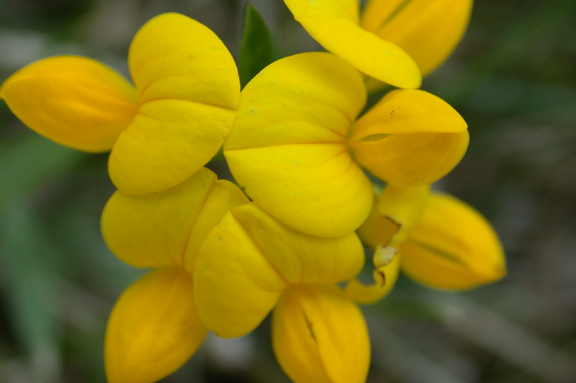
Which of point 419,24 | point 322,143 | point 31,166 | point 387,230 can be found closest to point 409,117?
point 322,143

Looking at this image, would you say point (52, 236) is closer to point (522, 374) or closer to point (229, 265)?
point (229, 265)

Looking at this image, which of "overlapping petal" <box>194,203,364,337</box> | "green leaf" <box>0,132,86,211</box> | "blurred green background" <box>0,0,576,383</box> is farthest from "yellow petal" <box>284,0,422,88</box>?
"green leaf" <box>0,132,86,211</box>

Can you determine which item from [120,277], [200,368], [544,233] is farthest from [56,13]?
[544,233]

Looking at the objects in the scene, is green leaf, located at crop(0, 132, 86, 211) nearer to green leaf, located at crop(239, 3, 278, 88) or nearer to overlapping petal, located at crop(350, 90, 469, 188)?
green leaf, located at crop(239, 3, 278, 88)

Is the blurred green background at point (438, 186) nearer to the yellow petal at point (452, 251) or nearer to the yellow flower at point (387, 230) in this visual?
the yellow petal at point (452, 251)

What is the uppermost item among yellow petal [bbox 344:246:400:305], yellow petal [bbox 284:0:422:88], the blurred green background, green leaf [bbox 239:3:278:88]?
yellow petal [bbox 284:0:422:88]

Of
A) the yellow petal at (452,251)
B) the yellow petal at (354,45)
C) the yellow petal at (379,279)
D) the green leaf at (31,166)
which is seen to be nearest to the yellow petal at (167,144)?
the yellow petal at (354,45)

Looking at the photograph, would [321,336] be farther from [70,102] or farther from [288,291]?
[70,102]
